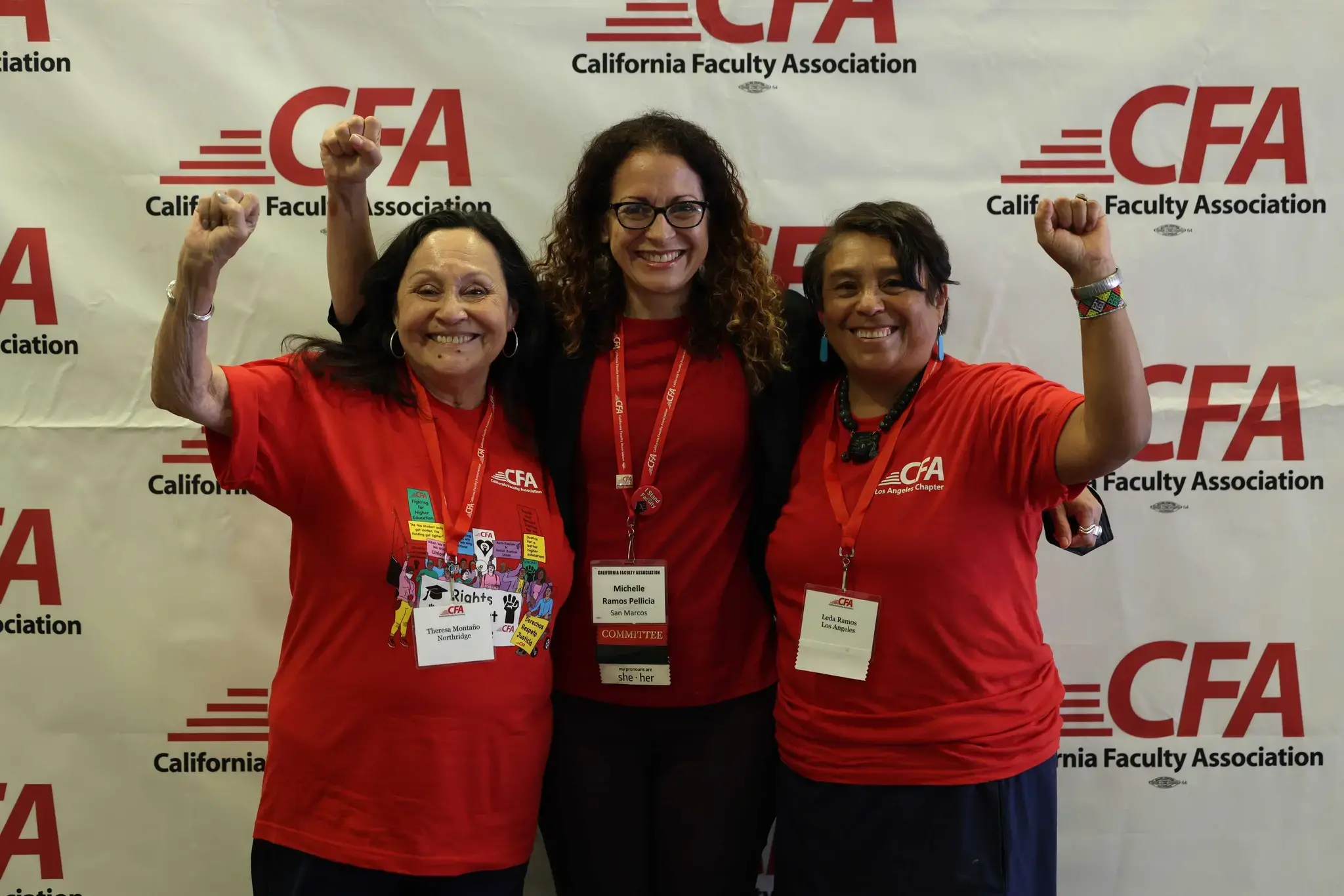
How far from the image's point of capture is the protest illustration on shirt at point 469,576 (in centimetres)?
153

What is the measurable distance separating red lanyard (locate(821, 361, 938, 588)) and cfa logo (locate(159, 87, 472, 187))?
1.19 m

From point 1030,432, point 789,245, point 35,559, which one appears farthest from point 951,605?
point 35,559

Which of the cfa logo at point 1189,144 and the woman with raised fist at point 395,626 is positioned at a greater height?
the cfa logo at point 1189,144

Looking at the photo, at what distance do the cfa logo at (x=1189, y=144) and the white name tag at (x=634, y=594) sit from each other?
1297 mm

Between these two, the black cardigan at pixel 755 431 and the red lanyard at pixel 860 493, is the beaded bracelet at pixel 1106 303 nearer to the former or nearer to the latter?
the red lanyard at pixel 860 493

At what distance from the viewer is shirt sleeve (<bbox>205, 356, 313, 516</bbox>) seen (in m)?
1.46

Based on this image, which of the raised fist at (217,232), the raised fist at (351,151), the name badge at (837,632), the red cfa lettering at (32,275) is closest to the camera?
the raised fist at (217,232)

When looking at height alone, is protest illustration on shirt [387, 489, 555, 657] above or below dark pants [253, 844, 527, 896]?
above

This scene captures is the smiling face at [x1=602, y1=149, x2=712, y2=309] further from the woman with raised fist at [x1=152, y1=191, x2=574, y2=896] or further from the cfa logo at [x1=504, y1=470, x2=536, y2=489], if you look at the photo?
the cfa logo at [x1=504, y1=470, x2=536, y2=489]

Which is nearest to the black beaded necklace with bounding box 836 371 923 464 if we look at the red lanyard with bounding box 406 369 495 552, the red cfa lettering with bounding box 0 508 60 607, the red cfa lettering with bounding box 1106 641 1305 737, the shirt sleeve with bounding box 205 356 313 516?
the red lanyard with bounding box 406 369 495 552

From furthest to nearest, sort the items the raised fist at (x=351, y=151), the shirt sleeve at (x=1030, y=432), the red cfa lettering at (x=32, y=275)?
the red cfa lettering at (x=32, y=275)
the raised fist at (x=351, y=151)
the shirt sleeve at (x=1030, y=432)

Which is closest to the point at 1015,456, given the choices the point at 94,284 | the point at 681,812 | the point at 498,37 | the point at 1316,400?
the point at 681,812

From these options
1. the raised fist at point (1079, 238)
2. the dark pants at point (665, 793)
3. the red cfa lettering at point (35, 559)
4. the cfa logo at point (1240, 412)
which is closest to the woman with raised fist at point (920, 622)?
the dark pants at point (665, 793)

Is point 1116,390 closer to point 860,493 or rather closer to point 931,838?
point 860,493
